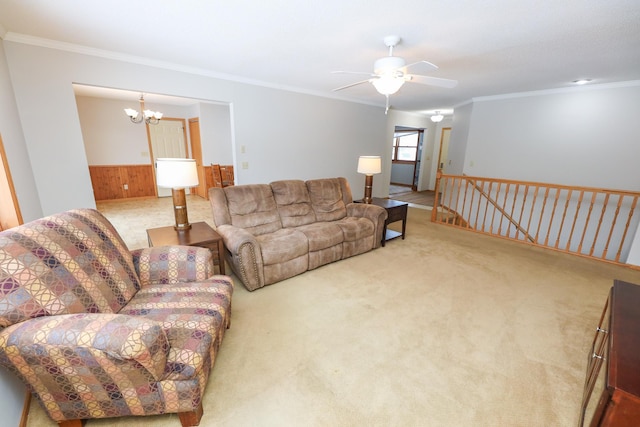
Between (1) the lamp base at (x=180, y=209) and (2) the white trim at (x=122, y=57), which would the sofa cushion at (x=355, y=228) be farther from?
(2) the white trim at (x=122, y=57)

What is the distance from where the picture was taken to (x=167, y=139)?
A: 21.1 feet

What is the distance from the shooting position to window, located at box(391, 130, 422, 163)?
27.9ft

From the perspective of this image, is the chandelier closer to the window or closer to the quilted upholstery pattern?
the quilted upholstery pattern

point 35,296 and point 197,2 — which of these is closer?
point 35,296

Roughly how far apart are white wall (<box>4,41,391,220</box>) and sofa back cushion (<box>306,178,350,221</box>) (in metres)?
1.21

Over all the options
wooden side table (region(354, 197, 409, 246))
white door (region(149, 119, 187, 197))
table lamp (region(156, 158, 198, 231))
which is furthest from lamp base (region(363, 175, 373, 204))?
white door (region(149, 119, 187, 197))

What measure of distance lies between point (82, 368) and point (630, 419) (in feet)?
6.34

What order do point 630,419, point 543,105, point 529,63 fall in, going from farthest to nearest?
point 543,105 < point 529,63 < point 630,419

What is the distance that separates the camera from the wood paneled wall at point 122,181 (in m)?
5.86

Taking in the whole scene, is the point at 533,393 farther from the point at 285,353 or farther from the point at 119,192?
the point at 119,192

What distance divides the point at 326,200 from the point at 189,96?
222cm

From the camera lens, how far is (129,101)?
19.2 ft

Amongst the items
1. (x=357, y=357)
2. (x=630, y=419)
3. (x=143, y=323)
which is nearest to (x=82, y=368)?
(x=143, y=323)

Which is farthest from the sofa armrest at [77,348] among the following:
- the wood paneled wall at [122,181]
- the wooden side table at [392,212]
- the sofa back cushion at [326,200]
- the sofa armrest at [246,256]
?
the wood paneled wall at [122,181]
